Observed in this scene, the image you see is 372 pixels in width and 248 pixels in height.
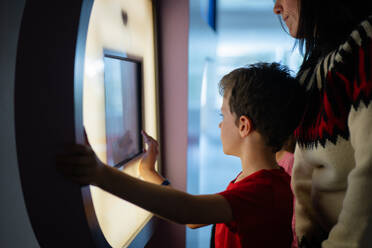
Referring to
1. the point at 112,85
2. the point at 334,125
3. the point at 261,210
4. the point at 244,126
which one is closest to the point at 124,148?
the point at 112,85

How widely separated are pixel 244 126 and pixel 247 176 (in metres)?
0.15

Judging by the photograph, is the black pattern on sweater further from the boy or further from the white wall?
the white wall

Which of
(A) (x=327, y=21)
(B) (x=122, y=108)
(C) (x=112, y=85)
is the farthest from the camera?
(B) (x=122, y=108)

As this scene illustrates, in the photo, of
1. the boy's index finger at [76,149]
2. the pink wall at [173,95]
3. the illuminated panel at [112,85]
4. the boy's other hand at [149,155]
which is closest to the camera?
the boy's index finger at [76,149]

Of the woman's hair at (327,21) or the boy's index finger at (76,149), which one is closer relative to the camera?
the boy's index finger at (76,149)

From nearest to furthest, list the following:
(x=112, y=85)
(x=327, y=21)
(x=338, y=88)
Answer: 1. (x=338, y=88)
2. (x=327, y=21)
3. (x=112, y=85)

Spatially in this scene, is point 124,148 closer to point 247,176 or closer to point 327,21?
point 247,176

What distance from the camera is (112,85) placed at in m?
0.98

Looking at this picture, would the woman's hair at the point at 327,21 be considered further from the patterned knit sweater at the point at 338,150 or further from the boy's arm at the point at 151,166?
the boy's arm at the point at 151,166

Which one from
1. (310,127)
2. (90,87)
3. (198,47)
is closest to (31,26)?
(90,87)

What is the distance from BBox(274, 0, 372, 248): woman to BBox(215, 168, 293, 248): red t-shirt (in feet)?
0.27

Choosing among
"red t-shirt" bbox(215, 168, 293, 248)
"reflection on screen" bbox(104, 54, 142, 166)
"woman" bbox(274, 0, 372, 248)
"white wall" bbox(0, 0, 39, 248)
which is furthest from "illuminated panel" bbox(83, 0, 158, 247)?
"woman" bbox(274, 0, 372, 248)

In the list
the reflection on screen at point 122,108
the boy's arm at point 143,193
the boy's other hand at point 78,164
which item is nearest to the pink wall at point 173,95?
the reflection on screen at point 122,108

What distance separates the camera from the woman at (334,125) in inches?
24.0
